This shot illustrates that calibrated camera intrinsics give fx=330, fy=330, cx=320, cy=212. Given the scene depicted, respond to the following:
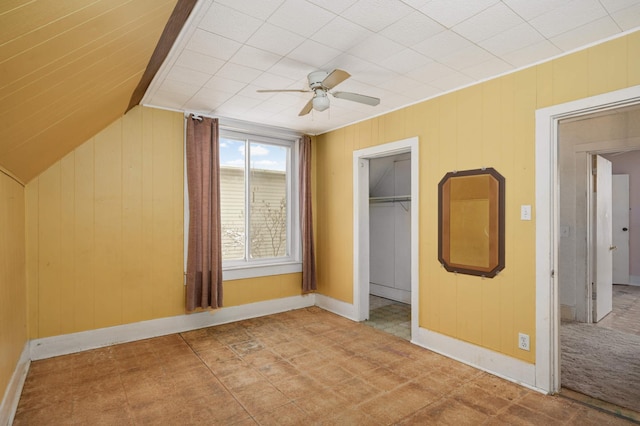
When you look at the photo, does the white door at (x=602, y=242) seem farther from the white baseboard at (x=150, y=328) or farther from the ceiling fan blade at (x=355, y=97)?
the white baseboard at (x=150, y=328)

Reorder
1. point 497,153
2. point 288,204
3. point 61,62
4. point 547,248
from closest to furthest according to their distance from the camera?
point 61,62 → point 547,248 → point 497,153 → point 288,204

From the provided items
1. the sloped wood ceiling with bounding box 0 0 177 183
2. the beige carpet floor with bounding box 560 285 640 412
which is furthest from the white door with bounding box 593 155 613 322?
the sloped wood ceiling with bounding box 0 0 177 183

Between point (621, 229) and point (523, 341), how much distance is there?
5.56m

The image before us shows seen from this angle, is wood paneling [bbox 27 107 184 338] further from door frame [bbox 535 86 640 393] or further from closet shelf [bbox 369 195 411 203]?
door frame [bbox 535 86 640 393]

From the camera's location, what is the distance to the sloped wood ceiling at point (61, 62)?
40.3 inches

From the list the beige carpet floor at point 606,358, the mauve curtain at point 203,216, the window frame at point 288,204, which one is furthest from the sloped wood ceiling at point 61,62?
the beige carpet floor at point 606,358

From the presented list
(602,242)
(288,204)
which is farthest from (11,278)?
(602,242)

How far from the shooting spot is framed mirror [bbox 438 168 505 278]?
9.46 ft

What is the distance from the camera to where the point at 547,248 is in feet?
8.52

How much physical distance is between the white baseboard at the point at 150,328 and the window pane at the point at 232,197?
0.74 meters

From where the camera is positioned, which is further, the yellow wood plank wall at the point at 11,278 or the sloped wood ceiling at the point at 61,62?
the yellow wood plank wall at the point at 11,278

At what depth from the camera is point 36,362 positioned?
10.0ft

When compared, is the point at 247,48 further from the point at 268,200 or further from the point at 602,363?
the point at 602,363

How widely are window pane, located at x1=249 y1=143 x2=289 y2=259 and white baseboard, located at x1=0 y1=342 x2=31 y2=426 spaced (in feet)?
8.10
